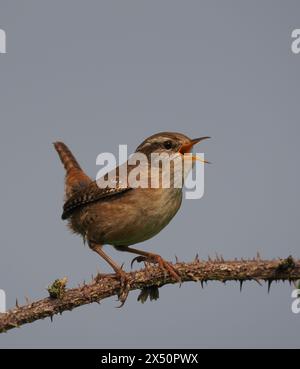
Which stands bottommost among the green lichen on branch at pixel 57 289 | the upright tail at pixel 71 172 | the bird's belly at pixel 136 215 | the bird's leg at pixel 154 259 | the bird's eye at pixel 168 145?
A: the green lichen on branch at pixel 57 289

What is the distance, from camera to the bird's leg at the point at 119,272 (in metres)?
4.05

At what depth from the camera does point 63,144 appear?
7906 mm

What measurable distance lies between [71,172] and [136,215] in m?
2.34

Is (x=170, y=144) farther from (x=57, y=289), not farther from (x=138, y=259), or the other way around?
(x=57, y=289)

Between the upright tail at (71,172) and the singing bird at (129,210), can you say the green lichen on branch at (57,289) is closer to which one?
the singing bird at (129,210)

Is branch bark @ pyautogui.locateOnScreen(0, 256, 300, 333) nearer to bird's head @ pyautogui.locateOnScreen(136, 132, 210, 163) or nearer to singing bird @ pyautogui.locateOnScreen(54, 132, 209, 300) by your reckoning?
singing bird @ pyautogui.locateOnScreen(54, 132, 209, 300)

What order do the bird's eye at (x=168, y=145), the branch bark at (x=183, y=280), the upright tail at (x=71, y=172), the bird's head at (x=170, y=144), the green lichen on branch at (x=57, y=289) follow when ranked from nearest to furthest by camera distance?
the branch bark at (x=183, y=280)
the green lichen on branch at (x=57, y=289)
the bird's head at (x=170, y=144)
the bird's eye at (x=168, y=145)
the upright tail at (x=71, y=172)

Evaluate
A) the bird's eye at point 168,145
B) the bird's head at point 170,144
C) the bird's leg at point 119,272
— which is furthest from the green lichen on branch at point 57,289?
the bird's eye at point 168,145

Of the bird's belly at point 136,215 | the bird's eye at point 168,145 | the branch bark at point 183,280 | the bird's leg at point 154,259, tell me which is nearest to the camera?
the branch bark at point 183,280

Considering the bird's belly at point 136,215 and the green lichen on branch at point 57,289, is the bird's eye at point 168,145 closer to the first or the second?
the bird's belly at point 136,215

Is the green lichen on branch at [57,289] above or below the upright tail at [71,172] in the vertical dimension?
below

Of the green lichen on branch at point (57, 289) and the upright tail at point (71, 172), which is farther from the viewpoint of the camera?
the upright tail at point (71, 172)

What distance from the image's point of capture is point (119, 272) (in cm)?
447

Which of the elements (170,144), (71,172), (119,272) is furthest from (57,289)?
(71,172)
